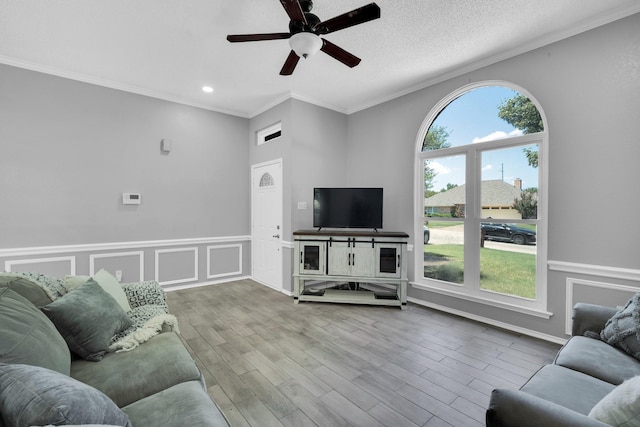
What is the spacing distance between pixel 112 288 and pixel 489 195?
3.89 m

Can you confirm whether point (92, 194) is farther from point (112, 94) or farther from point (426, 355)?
point (426, 355)

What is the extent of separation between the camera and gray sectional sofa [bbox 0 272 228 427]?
2.53ft

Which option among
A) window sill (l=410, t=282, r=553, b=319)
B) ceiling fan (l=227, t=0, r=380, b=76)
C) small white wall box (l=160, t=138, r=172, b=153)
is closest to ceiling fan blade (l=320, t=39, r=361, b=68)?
ceiling fan (l=227, t=0, r=380, b=76)

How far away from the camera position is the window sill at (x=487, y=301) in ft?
9.19

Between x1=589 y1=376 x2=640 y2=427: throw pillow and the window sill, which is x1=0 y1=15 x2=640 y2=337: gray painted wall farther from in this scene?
x1=589 y1=376 x2=640 y2=427: throw pillow

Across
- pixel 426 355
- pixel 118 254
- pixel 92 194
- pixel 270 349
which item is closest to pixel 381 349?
pixel 426 355

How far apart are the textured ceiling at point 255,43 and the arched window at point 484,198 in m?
0.54

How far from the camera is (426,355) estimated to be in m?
2.46

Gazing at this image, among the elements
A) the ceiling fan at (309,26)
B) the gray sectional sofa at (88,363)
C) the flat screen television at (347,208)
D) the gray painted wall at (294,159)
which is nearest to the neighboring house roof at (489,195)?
the gray painted wall at (294,159)

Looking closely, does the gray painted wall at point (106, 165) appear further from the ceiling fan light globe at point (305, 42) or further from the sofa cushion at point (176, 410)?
the sofa cushion at point (176, 410)

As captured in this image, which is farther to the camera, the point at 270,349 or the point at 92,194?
the point at 92,194

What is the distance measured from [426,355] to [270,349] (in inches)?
56.8

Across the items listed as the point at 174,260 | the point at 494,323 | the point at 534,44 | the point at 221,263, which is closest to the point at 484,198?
the point at 494,323

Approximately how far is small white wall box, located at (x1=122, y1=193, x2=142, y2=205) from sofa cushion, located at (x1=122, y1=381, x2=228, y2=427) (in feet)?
11.3
